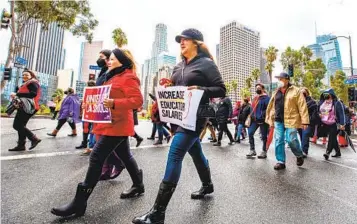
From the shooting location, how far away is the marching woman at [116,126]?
2416 millimetres

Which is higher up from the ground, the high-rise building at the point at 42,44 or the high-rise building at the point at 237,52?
the high-rise building at the point at 237,52

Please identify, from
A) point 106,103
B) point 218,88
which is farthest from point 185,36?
point 106,103

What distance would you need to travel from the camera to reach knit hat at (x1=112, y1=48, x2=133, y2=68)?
2.80 m

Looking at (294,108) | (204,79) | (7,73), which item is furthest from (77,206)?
(7,73)

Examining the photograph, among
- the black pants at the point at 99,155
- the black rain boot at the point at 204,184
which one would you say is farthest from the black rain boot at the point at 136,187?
the black rain boot at the point at 204,184

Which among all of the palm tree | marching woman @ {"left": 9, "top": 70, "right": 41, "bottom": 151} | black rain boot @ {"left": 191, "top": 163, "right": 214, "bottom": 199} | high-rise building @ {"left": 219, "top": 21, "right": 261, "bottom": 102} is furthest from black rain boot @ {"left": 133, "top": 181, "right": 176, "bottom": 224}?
high-rise building @ {"left": 219, "top": 21, "right": 261, "bottom": 102}

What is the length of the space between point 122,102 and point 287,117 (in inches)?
152

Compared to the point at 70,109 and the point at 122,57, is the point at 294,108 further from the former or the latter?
the point at 70,109

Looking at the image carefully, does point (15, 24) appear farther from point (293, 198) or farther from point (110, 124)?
point (293, 198)

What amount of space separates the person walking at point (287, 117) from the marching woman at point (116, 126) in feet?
11.1

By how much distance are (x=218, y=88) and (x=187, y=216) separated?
1.36 m

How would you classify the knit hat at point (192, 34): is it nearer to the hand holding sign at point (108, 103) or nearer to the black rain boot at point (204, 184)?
the hand holding sign at point (108, 103)

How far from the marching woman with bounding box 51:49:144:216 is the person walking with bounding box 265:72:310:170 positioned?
3.39 metres

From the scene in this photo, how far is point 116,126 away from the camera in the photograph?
267cm
